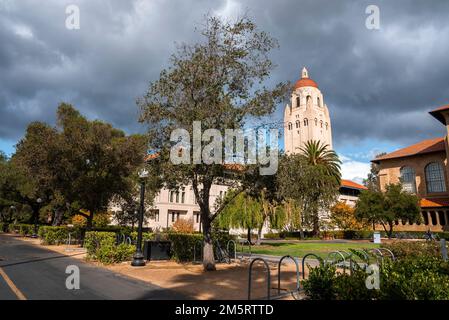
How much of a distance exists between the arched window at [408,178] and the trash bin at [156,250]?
59367 millimetres

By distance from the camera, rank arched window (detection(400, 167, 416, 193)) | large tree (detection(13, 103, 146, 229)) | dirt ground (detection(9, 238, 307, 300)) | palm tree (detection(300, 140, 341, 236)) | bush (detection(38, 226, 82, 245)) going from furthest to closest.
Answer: arched window (detection(400, 167, 416, 193))
palm tree (detection(300, 140, 341, 236))
bush (detection(38, 226, 82, 245))
large tree (detection(13, 103, 146, 229))
dirt ground (detection(9, 238, 307, 300))

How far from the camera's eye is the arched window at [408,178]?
A: 63.3 meters

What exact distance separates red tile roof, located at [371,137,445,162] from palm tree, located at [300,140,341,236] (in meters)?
19.1

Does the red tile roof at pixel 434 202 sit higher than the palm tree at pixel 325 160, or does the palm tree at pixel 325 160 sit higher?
the palm tree at pixel 325 160

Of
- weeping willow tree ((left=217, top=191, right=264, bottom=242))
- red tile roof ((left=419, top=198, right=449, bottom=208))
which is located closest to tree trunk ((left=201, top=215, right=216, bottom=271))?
weeping willow tree ((left=217, top=191, right=264, bottom=242))

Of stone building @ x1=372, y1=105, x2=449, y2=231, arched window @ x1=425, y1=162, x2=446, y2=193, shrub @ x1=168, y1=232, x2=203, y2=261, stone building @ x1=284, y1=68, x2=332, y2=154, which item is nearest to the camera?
shrub @ x1=168, y1=232, x2=203, y2=261

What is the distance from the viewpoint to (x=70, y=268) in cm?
1345

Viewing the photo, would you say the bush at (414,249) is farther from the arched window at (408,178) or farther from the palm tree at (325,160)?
the arched window at (408,178)

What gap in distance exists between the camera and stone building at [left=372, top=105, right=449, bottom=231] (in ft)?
180

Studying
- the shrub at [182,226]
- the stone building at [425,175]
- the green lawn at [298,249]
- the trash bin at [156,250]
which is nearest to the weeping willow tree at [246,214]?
the green lawn at [298,249]

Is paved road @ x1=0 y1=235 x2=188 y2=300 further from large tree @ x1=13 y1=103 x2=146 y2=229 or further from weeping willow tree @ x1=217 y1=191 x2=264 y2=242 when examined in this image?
weeping willow tree @ x1=217 y1=191 x2=264 y2=242

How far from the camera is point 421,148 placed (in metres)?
65.4
